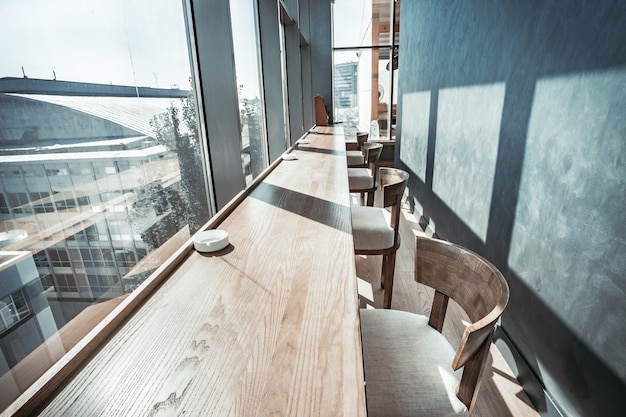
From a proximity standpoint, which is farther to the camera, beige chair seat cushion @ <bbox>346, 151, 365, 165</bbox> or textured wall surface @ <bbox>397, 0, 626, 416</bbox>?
beige chair seat cushion @ <bbox>346, 151, 365, 165</bbox>

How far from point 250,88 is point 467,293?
249 centimetres

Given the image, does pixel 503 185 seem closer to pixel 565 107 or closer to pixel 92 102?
pixel 565 107

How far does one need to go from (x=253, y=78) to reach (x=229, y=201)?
1741mm

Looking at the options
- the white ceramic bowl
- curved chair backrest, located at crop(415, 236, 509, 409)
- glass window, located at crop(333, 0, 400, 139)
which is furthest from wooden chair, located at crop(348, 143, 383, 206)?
glass window, located at crop(333, 0, 400, 139)

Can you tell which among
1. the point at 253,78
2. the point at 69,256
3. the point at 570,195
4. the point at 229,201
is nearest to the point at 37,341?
the point at 69,256

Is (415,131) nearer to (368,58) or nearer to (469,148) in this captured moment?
(469,148)

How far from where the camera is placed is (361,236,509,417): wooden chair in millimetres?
838

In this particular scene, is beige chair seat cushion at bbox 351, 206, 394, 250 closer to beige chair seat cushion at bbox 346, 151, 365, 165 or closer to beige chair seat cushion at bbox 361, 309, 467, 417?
beige chair seat cushion at bbox 361, 309, 467, 417

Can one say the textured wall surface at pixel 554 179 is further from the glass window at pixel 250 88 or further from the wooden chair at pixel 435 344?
the glass window at pixel 250 88

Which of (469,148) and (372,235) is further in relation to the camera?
(469,148)

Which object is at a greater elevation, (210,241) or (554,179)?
(554,179)

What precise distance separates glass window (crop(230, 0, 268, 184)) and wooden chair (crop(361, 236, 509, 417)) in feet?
4.67

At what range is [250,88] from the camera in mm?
2885

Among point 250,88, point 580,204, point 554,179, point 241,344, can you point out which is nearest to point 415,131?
point 250,88
